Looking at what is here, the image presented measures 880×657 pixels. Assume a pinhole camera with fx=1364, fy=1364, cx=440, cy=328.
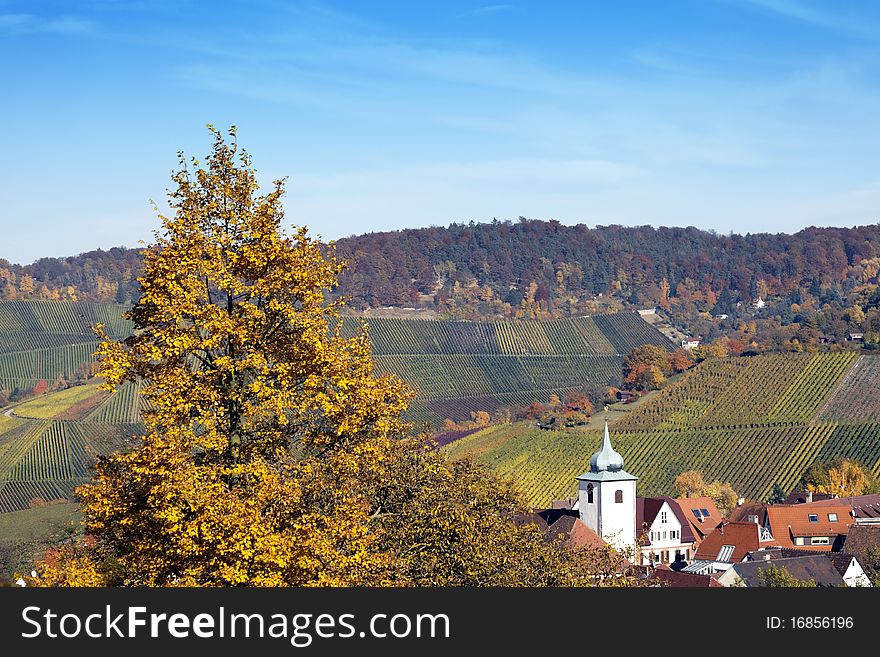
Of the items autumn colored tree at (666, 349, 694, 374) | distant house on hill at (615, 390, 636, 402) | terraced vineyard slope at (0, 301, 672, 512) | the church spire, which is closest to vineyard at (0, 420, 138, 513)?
terraced vineyard slope at (0, 301, 672, 512)

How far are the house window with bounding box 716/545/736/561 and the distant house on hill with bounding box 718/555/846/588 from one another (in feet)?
26.4

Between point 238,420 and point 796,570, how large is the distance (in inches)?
1695

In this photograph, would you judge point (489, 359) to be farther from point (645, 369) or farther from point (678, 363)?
point (645, 369)

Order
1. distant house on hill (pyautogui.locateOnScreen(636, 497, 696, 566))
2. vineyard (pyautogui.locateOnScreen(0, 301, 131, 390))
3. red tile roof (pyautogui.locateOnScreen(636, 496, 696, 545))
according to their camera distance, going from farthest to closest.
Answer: vineyard (pyautogui.locateOnScreen(0, 301, 131, 390)), red tile roof (pyautogui.locateOnScreen(636, 496, 696, 545)), distant house on hill (pyautogui.locateOnScreen(636, 497, 696, 566))

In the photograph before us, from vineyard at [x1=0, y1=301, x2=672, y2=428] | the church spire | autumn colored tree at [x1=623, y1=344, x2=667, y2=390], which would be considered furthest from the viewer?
vineyard at [x1=0, y1=301, x2=672, y2=428]

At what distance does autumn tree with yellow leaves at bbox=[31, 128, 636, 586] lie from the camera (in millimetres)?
17438

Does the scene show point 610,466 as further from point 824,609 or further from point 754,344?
point 754,344

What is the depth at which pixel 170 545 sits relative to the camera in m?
17.9

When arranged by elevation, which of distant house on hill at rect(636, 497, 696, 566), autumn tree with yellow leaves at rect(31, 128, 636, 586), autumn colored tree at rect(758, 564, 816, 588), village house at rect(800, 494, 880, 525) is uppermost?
autumn tree with yellow leaves at rect(31, 128, 636, 586)

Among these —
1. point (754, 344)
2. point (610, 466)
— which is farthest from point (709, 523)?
point (754, 344)

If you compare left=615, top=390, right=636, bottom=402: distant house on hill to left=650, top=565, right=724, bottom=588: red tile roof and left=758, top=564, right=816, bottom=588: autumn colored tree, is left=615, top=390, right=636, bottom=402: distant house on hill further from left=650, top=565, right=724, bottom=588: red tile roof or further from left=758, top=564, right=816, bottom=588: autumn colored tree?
left=650, top=565, right=724, bottom=588: red tile roof

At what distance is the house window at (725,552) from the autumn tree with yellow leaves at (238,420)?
49.8 metres

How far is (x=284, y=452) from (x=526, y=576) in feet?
16.7

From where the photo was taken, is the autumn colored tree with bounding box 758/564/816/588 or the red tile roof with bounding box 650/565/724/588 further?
the autumn colored tree with bounding box 758/564/816/588
